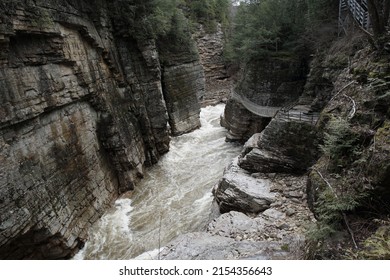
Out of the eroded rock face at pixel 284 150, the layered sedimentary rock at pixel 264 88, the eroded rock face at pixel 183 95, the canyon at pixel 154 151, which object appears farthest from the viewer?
the eroded rock face at pixel 183 95

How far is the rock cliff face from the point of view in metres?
8.02

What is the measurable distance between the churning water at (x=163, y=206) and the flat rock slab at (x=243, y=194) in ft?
3.95

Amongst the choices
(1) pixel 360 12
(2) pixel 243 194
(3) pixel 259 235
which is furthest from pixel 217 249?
(1) pixel 360 12

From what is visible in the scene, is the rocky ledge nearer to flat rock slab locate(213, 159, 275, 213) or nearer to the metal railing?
flat rock slab locate(213, 159, 275, 213)

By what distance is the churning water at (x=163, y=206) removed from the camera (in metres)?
9.84

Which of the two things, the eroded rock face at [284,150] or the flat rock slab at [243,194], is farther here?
the eroded rock face at [284,150]

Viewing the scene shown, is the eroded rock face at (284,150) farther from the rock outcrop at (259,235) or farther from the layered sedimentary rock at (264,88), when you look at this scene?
the layered sedimentary rock at (264,88)

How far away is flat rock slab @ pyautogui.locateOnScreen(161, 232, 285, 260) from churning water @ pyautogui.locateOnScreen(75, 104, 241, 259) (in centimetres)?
216

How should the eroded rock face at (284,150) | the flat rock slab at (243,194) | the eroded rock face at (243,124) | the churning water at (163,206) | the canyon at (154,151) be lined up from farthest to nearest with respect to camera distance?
the eroded rock face at (243,124)
the eroded rock face at (284,150)
the churning water at (163,206)
the flat rock slab at (243,194)
the canyon at (154,151)

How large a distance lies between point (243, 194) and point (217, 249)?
3.38 m

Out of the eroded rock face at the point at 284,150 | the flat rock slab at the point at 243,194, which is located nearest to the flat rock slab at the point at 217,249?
the flat rock slab at the point at 243,194

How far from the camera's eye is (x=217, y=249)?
6.22m

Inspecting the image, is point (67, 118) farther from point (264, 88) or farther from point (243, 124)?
point (264, 88)

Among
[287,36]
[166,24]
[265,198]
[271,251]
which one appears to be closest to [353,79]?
[265,198]
